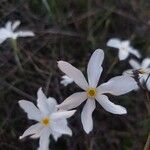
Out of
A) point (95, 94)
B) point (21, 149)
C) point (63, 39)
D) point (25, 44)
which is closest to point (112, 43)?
point (63, 39)

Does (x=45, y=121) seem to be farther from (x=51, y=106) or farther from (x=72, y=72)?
(x=72, y=72)

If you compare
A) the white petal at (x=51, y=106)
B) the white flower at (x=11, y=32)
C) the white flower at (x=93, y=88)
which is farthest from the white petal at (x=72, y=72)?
the white flower at (x=11, y=32)

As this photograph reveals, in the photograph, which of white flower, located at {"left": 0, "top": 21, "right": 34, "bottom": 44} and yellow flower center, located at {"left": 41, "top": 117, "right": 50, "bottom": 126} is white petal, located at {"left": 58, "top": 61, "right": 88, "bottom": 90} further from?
white flower, located at {"left": 0, "top": 21, "right": 34, "bottom": 44}

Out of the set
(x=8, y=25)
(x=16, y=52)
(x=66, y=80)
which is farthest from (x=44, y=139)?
(x=8, y=25)

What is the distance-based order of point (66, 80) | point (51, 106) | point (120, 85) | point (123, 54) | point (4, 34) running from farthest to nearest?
point (123, 54), point (4, 34), point (66, 80), point (51, 106), point (120, 85)

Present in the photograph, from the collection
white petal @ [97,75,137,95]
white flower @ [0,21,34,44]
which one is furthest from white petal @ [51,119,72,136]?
white flower @ [0,21,34,44]

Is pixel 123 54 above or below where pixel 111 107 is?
above

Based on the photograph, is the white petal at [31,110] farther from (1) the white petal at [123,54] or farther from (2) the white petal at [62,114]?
(1) the white petal at [123,54]

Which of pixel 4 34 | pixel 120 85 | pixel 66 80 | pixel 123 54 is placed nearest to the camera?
pixel 120 85
